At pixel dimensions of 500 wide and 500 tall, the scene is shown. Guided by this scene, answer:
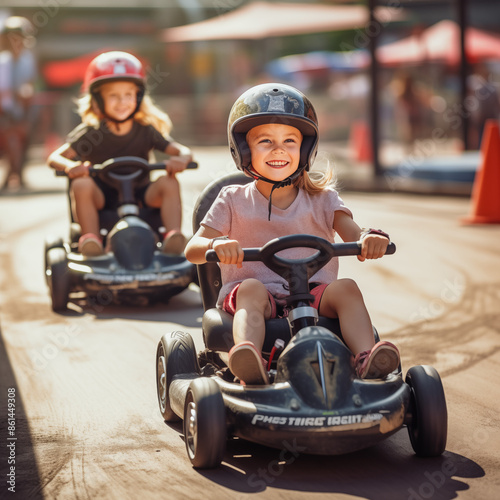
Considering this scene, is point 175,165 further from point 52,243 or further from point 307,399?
point 307,399

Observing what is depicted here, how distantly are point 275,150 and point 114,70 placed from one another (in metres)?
3.47

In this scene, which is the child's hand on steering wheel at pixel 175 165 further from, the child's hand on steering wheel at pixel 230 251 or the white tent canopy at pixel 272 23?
the white tent canopy at pixel 272 23

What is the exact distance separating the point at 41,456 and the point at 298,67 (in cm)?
2711

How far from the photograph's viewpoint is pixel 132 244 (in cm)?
687

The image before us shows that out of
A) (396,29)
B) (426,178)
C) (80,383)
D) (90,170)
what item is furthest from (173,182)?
(396,29)

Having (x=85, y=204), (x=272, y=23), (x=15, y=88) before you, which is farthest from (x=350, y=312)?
(x=272, y=23)

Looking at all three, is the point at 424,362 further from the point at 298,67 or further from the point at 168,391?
the point at 298,67

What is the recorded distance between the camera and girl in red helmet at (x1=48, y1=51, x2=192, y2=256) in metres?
7.21

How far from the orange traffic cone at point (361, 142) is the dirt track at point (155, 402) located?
39.1 feet

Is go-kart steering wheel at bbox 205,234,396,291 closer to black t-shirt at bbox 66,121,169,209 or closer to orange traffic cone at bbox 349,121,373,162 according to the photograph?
black t-shirt at bbox 66,121,169,209

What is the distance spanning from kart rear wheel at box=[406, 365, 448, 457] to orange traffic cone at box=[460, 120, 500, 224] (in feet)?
24.3

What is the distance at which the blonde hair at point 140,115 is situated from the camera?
25.2 ft

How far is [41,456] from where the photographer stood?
3.97 meters

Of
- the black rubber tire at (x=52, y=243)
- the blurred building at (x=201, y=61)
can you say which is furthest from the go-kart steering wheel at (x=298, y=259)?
the blurred building at (x=201, y=61)
